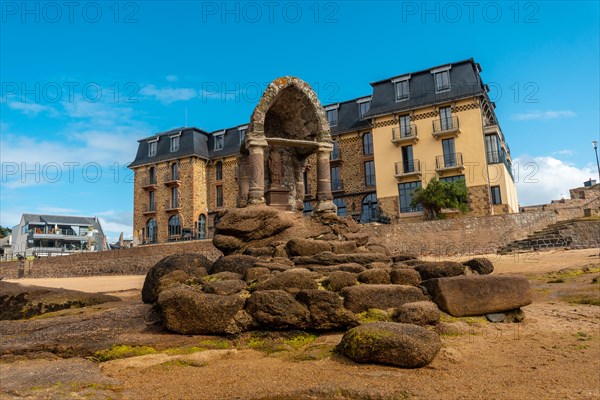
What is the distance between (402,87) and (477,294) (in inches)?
1200

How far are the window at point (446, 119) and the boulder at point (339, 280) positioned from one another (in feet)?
93.0

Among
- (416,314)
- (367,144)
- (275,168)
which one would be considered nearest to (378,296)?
(416,314)

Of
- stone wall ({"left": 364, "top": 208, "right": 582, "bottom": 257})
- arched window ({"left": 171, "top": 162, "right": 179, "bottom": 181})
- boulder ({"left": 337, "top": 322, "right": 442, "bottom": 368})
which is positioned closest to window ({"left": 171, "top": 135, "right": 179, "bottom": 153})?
arched window ({"left": 171, "top": 162, "right": 179, "bottom": 181})

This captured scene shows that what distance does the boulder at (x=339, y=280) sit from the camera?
19.9 feet

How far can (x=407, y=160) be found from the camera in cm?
3381

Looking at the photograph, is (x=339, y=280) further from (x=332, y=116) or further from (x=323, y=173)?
(x=332, y=116)

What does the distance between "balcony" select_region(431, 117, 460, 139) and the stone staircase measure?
12455 millimetres

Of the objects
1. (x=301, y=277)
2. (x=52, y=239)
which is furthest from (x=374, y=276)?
(x=52, y=239)

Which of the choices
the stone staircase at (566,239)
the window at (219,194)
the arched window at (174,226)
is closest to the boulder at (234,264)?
the stone staircase at (566,239)

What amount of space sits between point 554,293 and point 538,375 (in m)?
5.51

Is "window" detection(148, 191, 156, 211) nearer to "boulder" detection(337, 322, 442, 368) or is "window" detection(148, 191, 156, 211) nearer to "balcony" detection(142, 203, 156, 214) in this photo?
"balcony" detection(142, 203, 156, 214)

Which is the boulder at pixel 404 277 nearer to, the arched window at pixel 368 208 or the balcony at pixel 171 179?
the arched window at pixel 368 208

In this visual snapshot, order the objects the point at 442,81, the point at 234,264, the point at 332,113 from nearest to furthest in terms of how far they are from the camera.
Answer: the point at 234,264, the point at 442,81, the point at 332,113

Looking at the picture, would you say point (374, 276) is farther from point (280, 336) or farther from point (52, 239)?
point (52, 239)
